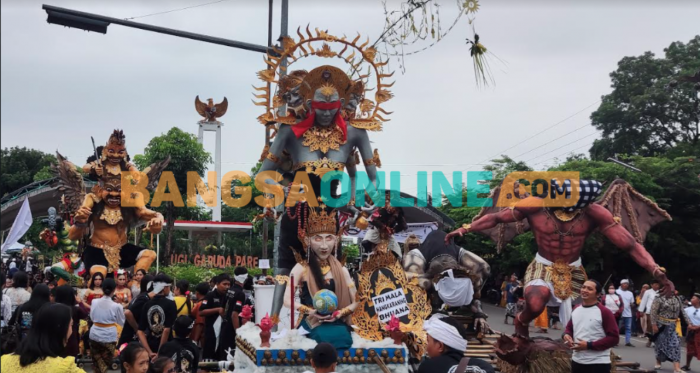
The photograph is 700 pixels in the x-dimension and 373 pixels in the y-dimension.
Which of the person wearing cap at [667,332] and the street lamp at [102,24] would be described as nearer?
the street lamp at [102,24]

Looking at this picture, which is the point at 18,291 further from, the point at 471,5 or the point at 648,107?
the point at 648,107

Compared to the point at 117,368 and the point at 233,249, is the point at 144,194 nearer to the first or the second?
the point at 117,368

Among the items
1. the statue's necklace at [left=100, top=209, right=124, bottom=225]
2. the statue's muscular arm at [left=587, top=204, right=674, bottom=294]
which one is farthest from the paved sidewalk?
the statue's necklace at [left=100, top=209, right=124, bottom=225]

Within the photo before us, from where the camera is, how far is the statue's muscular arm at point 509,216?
9.35 meters

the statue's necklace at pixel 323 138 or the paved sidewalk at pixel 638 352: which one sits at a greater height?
the statue's necklace at pixel 323 138

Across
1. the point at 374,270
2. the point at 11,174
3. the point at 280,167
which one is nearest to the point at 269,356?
the point at 374,270

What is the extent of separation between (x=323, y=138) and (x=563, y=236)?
3453 millimetres

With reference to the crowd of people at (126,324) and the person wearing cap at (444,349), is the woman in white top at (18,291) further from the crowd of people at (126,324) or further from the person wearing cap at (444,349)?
the person wearing cap at (444,349)

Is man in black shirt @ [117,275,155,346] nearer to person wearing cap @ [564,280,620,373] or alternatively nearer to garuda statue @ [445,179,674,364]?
garuda statue @ [445,179,674,364]

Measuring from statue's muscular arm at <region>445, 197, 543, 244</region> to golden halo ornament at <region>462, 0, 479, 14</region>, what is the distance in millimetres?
2790

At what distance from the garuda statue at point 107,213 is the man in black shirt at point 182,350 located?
5.34 m

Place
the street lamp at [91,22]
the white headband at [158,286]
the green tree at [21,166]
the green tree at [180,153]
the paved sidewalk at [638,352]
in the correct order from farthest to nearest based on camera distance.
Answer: the green tree at [21,166], the green tree at [180,153], the paved sidewalk at [638,352], the street lamp at [91,22], the white headband at [158,286]

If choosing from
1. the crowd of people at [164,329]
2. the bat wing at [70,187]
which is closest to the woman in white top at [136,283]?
the crowd of people at [164,329]

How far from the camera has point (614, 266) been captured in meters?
23.3
